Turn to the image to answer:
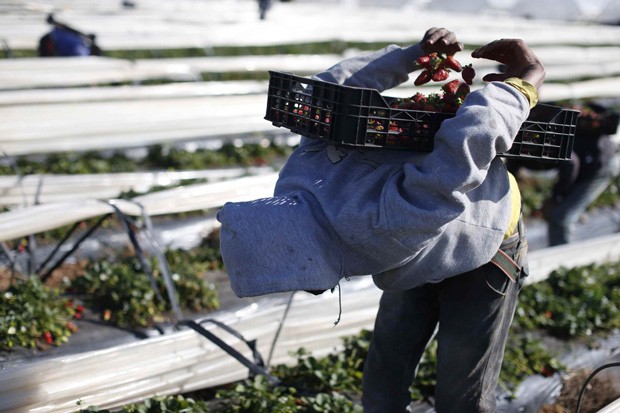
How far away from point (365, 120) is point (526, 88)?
0.50 meters

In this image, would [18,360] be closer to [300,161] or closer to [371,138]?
[300,161]

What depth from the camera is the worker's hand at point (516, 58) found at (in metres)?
2.44

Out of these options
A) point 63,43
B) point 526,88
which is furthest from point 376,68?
point 63,43

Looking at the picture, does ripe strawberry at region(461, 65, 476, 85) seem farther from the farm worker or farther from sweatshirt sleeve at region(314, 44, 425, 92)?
sweatshirt sleeve at region(314, 44, 425, 92)

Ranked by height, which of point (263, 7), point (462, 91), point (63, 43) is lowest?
point (63, 43)

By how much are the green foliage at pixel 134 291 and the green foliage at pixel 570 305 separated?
1986 millimetres

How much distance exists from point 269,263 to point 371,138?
0.49 m

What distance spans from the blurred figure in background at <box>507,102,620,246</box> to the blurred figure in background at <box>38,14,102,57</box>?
4921 millimetres

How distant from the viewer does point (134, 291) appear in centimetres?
429

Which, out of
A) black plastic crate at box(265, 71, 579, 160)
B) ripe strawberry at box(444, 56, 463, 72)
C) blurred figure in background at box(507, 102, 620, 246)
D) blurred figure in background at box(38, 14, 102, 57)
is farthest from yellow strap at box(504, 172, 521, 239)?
blurred figure in background at box(38, 14, 102, 57)

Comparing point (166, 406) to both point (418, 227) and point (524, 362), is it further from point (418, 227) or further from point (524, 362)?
point (524, 362)

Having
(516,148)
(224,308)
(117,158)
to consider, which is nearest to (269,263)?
(516,148)

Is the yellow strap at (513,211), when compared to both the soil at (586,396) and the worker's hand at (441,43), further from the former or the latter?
the soil at (586,396)

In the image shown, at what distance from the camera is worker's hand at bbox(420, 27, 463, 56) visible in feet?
8.32
